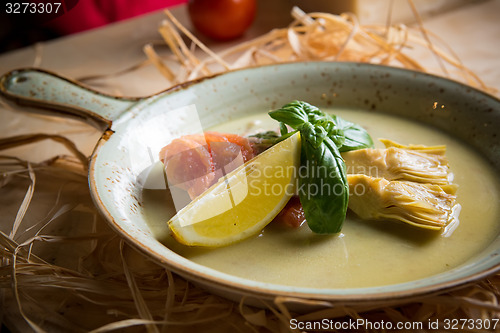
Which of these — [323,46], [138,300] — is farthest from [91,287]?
[323,46]

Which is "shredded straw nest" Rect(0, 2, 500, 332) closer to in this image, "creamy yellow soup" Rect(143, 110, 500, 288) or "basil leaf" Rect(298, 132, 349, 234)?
"creamy yellow soup" Rect(143, 110, 500, 288)

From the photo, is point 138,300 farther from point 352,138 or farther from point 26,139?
point 26,139

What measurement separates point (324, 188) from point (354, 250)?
0.53 ft

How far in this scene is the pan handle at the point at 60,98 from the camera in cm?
142

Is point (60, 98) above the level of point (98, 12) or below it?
above

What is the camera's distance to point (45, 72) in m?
1.55

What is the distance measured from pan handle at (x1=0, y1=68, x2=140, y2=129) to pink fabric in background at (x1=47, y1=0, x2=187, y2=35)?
2.23 metres

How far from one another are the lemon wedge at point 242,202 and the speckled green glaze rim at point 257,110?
0.09 meters

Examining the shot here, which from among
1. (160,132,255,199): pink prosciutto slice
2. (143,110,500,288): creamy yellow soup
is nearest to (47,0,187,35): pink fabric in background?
(160,132,255,199): pink prosciutto slice

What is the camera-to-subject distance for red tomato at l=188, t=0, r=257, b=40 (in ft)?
8.27

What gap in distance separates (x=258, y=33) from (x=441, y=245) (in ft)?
6.42

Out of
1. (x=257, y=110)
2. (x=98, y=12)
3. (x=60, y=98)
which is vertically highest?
(x=60, y=98)

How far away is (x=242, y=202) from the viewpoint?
1104 millimetres

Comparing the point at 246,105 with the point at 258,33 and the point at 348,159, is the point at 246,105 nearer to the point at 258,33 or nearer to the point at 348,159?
the point at 348,159
